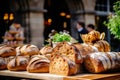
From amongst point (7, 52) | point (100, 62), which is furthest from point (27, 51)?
point (100, 62)

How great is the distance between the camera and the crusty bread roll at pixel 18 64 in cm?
425

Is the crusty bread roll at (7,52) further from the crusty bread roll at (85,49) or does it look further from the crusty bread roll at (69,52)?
the crusty bread roll at (85,49)

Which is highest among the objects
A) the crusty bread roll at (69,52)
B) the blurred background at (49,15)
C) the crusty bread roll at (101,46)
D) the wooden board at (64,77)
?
the blurred background at (49,15)

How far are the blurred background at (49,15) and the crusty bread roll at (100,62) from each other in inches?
476

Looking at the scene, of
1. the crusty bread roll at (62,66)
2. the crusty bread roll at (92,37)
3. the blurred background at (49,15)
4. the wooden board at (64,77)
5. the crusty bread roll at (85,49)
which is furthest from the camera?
the blurred background at (49,15)

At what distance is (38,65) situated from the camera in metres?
4.07

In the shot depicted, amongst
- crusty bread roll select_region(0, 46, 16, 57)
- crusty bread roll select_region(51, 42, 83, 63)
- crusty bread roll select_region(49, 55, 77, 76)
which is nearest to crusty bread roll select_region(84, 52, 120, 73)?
crusty bread roll select_region(51, 42, 83, 63)

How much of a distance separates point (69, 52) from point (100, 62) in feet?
1.18

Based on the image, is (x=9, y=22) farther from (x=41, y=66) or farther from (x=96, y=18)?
(x=41, y=66)

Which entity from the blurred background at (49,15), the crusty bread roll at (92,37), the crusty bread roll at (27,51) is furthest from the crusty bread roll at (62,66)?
the blurred background at (49,15)

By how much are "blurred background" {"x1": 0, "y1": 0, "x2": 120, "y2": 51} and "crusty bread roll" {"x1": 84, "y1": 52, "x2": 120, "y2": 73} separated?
476 inches

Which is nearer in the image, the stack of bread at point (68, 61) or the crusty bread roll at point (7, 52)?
the stack of bread at point (68, 61)

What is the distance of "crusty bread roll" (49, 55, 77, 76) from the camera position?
3713mm

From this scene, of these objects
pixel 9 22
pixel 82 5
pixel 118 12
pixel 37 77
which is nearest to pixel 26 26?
pixel 9 22
